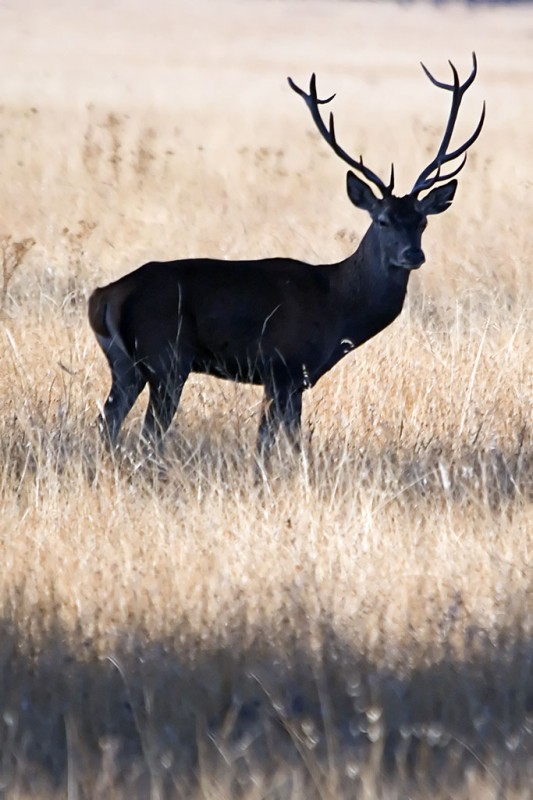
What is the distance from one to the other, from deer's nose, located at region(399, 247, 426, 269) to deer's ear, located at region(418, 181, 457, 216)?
0.35m

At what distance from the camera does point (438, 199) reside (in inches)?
269

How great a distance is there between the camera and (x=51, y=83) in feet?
99.8

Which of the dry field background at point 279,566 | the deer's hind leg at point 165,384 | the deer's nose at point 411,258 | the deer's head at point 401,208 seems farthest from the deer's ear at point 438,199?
the deer's hind leg at point 165,384

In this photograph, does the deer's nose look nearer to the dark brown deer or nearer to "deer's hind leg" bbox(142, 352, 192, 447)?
the dark brown deer

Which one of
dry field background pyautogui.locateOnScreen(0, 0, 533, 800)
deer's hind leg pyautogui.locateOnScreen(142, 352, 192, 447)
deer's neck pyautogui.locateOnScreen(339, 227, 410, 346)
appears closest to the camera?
dry field background pyautogui.locateOnScreen(0, 0, 533, 800)

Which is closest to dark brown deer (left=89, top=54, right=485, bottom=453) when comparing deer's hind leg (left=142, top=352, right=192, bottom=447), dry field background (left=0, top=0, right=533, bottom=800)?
deer's hind leg (left=142, top=352, right=192, bottom=447)

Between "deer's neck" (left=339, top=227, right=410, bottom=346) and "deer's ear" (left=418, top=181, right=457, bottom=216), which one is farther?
"deer's ear" (left=418, top=181, right=457, bottom=216)

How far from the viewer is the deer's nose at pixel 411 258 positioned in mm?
6398

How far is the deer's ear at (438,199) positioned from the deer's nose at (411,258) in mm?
347

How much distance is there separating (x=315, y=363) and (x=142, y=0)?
6628cm

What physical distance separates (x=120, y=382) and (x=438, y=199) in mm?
1703

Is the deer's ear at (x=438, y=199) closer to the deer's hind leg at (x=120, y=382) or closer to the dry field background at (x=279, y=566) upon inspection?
the dry field background at (x=279, y=566)

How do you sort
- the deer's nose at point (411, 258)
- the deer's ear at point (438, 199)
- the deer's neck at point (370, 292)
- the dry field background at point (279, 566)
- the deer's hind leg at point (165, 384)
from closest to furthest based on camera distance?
the dry field background at point (279, 566), the deer's hind leg at point (165, 384), the deer's nose at point (411, 258), the deer's neck at point (370, 292), the deer's ear at point (438, 199)

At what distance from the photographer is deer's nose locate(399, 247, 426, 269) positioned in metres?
6.40
